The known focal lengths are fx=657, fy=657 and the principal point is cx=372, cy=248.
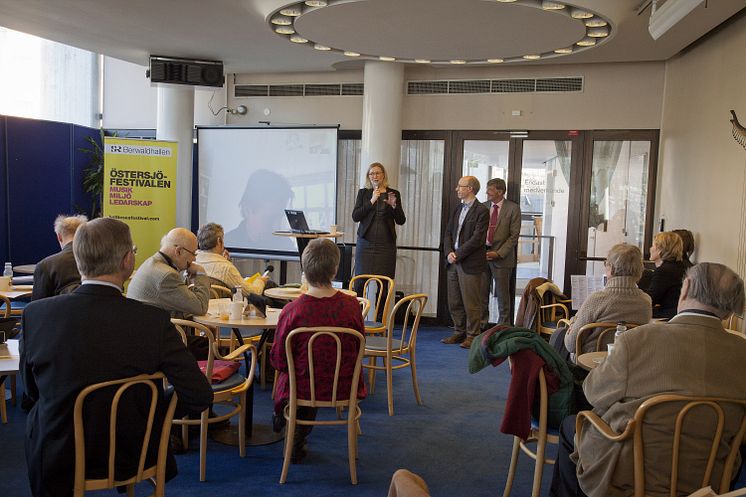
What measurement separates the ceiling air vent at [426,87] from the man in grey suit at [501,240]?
1.26 m

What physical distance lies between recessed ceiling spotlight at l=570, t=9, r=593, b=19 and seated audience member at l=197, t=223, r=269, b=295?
297 centimetres

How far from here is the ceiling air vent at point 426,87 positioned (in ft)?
24.6

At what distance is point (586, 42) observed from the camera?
5.71 m

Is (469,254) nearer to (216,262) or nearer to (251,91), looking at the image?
(216,262)

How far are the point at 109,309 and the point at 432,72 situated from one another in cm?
604

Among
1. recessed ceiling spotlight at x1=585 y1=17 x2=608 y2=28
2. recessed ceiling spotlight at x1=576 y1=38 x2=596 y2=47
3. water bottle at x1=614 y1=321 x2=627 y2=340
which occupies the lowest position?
water bottle at x1=614 y1=321 x2=627 y2=340

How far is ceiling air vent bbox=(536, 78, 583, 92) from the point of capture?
7.10m

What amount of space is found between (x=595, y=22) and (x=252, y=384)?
3714mm

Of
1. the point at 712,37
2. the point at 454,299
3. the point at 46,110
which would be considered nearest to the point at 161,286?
the point at 454,299

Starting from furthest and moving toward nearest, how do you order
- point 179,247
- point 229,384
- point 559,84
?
point 559,84, point 179,247, point 229,384

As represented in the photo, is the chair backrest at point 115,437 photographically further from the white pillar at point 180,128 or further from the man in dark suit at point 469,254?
the white pillar at point 180,128

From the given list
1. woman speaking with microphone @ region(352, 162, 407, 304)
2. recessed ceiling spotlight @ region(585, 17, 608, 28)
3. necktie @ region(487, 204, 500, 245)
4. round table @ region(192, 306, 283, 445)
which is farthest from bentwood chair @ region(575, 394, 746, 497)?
necktie @ region(487, 204, 500, 245)

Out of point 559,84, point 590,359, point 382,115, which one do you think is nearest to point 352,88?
point 382,115

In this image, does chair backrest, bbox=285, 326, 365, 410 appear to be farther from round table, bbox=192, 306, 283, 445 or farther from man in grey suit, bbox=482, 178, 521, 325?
man in grey suit, bbox=482, 178, 521, 325
